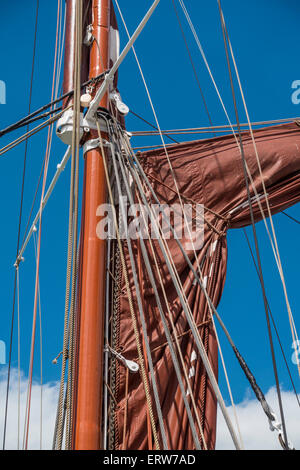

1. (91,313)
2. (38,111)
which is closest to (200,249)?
(91,313)

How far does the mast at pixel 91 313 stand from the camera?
162 inches

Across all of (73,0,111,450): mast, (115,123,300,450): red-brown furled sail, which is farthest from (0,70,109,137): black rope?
(115,123,300,450): red-brown furled sail

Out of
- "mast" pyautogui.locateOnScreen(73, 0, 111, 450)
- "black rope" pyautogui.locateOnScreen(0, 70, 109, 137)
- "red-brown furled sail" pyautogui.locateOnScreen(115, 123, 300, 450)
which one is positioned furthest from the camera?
"black rope" pyautogui.locateOnScreen(0, 70, 109, 137)

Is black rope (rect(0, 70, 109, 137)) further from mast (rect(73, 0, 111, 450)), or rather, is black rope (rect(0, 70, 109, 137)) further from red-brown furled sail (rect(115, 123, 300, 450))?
red-brown furled sail (rect(115, 123, 300, 450))

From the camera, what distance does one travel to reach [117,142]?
534 cm

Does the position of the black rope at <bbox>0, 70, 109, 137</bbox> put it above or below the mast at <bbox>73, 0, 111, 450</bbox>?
above

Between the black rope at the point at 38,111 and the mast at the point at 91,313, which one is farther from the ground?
the black rope at the point at 38,111

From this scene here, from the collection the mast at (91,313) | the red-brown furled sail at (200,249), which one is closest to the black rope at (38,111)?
the mast at (91,313)

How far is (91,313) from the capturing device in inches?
177

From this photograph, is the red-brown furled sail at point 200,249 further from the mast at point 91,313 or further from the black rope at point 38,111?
the black rope at point 38,111

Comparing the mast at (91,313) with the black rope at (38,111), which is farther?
the black rope at (38,111)

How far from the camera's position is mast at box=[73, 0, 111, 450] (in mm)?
4113

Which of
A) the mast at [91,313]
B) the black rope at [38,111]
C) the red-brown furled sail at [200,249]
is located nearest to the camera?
the mast at [91,313]

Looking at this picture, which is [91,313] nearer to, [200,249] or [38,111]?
[200,249]
